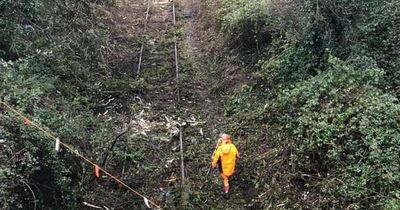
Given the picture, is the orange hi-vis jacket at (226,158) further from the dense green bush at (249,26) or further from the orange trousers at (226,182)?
the dense green bush at (249,26)

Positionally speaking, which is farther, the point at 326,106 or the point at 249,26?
the point at 249,26

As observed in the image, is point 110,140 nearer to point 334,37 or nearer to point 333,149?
point 333,149

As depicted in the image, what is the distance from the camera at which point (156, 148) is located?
12.3 m

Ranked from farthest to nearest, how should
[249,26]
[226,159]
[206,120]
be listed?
1. [249,26]
2. [206,120]
3. [226,159]

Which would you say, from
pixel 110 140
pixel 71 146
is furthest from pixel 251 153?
pixel 71 146

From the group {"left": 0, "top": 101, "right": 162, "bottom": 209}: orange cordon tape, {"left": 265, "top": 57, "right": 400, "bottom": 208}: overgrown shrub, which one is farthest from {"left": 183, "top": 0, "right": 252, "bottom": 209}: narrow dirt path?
{"left": 265, "top": 57, "right": 400, "bottom": 208}: overgrown shrub

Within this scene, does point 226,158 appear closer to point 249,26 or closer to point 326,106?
point 326,106

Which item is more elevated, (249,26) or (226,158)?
(249,26)

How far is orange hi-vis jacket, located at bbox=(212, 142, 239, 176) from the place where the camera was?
35.3ft

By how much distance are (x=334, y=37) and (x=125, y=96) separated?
6136mm

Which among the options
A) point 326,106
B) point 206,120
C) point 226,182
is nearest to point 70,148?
point 226,182

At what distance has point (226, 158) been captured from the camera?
10781 millimetres

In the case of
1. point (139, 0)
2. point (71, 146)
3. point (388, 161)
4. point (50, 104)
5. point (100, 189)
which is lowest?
point (388, 161)

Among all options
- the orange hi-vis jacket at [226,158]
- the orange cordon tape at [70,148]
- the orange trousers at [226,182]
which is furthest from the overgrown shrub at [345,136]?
the orange cordon tape at [70,148]
